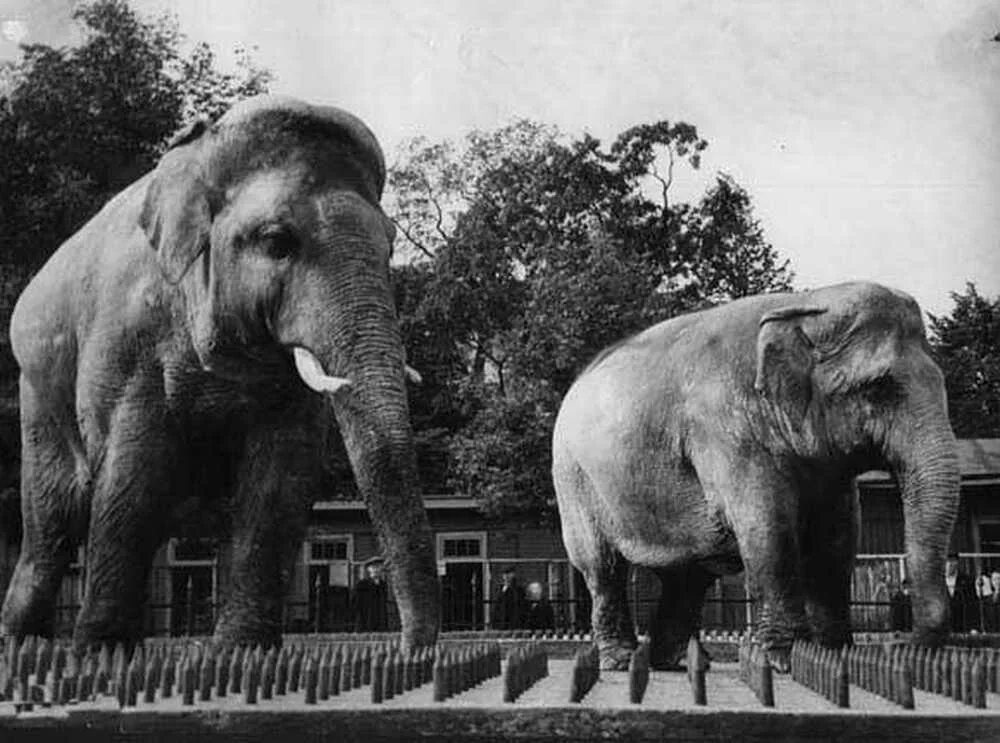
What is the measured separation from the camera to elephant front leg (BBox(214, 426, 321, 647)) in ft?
27.2

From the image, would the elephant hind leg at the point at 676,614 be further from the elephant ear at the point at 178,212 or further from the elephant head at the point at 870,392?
the elephant ear at the point at 178,212

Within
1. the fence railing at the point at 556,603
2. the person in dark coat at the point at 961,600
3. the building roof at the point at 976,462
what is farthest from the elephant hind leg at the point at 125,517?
the building roof at the point at 976,462

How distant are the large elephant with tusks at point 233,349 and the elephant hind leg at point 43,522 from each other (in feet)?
0.29

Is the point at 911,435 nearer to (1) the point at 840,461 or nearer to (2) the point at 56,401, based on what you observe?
(1) the point at 840,461

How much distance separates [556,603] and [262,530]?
18.2 meters

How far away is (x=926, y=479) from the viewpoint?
9914 mm

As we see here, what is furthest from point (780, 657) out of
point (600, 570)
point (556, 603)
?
point (556, 603)

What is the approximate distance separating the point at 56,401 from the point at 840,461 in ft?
15.6

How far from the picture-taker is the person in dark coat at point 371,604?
2320 centimetres

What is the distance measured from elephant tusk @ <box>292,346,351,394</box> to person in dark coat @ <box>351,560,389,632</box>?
15.3m

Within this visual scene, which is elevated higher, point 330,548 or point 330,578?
point 330,548

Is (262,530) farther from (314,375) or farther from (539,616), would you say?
(539,616)

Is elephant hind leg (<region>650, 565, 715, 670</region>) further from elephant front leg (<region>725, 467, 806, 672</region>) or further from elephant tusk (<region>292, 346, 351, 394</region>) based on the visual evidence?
elephant tusk (<region>292, 346, 351, 394</region>)

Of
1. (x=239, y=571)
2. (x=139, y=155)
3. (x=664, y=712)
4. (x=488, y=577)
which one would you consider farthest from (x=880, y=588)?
(x=664, y=712)
